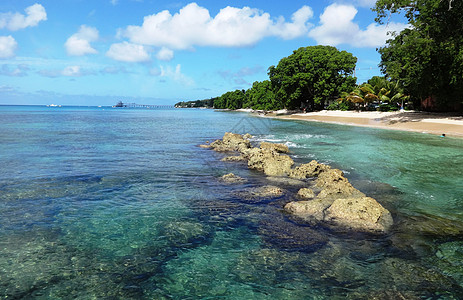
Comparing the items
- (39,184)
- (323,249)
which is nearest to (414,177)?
(323,249)

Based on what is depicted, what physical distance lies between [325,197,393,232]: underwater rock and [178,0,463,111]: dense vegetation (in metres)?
29.8

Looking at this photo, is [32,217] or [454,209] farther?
[454,209]

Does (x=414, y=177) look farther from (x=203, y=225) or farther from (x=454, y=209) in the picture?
(x=203, y=225)

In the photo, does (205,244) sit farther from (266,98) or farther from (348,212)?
(266,98)

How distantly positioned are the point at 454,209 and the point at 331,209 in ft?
13.4

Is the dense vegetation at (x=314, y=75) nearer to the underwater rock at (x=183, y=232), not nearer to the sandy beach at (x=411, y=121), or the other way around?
the sandy beach at (x=411, y=121)

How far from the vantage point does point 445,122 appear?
35.8m

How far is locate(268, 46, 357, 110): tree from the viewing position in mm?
70062

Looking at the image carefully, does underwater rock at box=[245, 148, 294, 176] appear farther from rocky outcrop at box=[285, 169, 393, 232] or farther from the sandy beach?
the sandy beach

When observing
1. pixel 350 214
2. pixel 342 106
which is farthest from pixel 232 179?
pixel 342 106

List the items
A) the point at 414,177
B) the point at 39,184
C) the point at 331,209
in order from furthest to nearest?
the point at 414,177 → the point at 39,184 → the point at 331,209

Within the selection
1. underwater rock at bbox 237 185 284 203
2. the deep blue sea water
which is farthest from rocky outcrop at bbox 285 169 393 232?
underwater rock at bbox 237 185 284 203

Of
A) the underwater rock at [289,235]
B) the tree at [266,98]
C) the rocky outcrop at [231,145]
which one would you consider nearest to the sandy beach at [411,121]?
the rocky outcrop at [231,145]

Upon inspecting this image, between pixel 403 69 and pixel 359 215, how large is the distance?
123 ft
